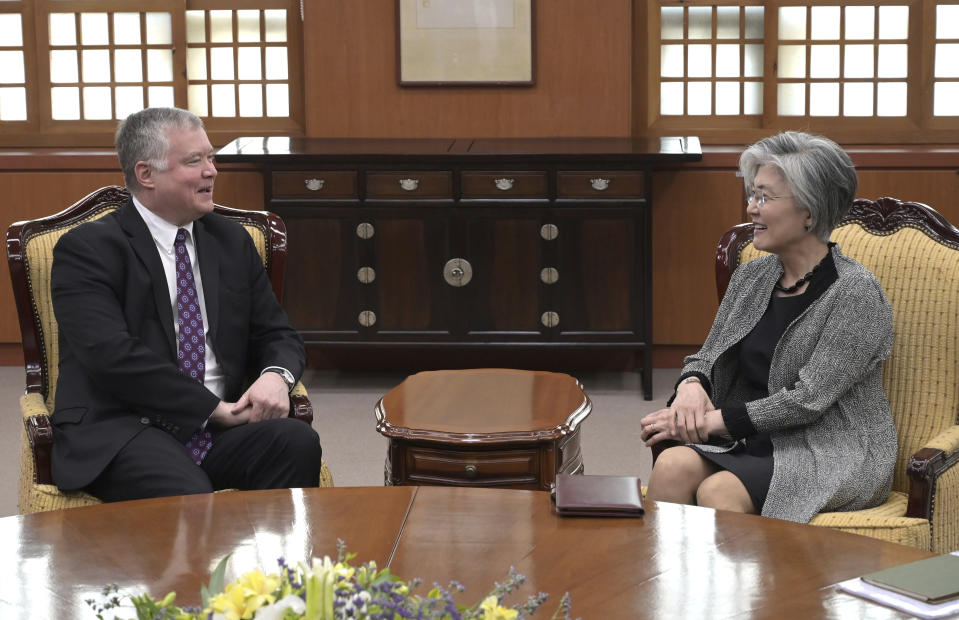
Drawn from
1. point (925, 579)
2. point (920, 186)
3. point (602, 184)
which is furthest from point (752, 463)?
point (920, 186)

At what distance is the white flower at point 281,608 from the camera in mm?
1207

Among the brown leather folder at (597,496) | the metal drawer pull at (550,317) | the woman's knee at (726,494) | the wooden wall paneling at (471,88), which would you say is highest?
the wooden wall paneling at (471,88)

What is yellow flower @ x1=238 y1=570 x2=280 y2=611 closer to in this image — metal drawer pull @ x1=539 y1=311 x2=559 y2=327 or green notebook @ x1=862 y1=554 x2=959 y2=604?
green notebook @ x1=862 y1=554 x2=959 y2=604

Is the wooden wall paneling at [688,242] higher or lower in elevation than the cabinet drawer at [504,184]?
lower

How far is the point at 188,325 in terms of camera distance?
309 centimetres

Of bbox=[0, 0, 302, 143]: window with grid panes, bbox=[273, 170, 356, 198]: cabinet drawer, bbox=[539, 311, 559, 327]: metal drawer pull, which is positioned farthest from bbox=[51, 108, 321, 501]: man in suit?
bbox=[0, 0, 302, 143]: window with grid panes

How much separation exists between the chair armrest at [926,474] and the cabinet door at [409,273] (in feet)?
10.6

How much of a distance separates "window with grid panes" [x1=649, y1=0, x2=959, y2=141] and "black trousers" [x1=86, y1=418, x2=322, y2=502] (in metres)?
3.76

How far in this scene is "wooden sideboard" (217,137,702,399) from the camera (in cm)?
552

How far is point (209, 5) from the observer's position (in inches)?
252

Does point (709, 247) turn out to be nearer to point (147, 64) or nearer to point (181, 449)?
point (147, 64)

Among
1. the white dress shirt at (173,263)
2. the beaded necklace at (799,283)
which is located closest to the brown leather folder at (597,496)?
the beaded necklace at (799,283)

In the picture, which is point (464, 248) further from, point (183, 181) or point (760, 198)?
point (760, 198)

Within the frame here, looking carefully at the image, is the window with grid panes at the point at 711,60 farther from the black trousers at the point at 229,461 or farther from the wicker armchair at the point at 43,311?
the black trousers at the point at 229,461
